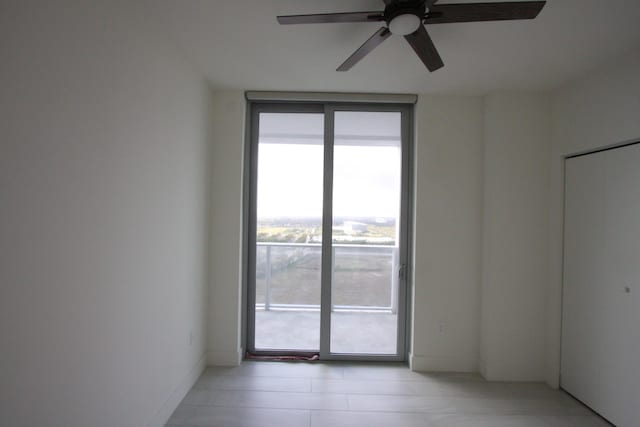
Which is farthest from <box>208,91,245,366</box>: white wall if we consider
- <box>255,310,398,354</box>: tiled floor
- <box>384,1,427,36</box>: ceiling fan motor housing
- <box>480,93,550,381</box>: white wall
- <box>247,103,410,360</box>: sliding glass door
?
<box>480,93,550,381</box>: white wall

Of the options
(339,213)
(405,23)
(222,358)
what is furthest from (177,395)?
(405,23)

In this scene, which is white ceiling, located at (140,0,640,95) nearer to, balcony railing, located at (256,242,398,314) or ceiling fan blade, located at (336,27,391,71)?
ceiling fan blade, located at (336,27,391,71)

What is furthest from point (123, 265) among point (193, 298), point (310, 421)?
point (310, 421)

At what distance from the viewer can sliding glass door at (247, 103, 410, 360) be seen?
3.14m

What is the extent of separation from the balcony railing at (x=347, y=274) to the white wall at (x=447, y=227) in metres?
0.32

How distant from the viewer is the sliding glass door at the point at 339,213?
3139 millimetres

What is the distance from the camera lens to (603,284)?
7.64ft

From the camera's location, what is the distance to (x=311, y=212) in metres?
3.20

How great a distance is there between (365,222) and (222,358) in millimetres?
1888

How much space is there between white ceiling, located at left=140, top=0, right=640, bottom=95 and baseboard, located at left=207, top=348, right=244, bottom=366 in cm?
247

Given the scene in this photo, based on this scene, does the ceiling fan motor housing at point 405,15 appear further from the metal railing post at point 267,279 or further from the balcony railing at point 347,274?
the metal railing post at point 267,279

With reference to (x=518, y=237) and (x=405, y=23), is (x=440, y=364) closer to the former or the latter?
(x=518, y=237)

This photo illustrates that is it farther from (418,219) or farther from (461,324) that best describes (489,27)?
(461,324)

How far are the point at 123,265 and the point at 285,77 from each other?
1.89 metres
